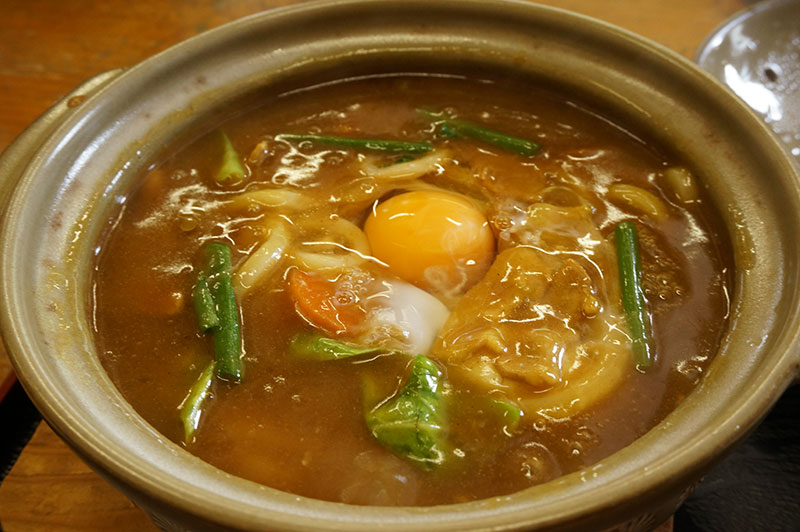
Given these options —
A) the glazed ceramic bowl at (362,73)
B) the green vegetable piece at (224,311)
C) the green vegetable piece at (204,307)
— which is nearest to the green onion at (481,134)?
the glazed ceramic bowl at (362,73)

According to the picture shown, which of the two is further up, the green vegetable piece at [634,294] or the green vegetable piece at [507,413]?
the green vegetable piece at [634,294]

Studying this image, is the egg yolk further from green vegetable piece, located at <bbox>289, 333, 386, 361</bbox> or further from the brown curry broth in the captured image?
green vegetable piece, located at <bbox>289, 333, 386, 361</bbox>

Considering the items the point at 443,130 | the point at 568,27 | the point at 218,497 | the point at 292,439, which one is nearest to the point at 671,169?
the point at 568,27

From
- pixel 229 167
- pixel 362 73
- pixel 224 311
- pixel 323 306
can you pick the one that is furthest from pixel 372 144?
pixel 224 311

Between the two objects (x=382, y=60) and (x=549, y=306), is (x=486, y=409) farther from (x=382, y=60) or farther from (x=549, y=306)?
(x=382, y=60)

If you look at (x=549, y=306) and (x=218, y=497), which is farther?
(x=549, y=306)

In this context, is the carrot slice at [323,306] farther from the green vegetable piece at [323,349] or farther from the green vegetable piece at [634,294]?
the green vegetable piece at [634,294]

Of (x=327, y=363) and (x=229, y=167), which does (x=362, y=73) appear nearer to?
(x=229, y=167)
